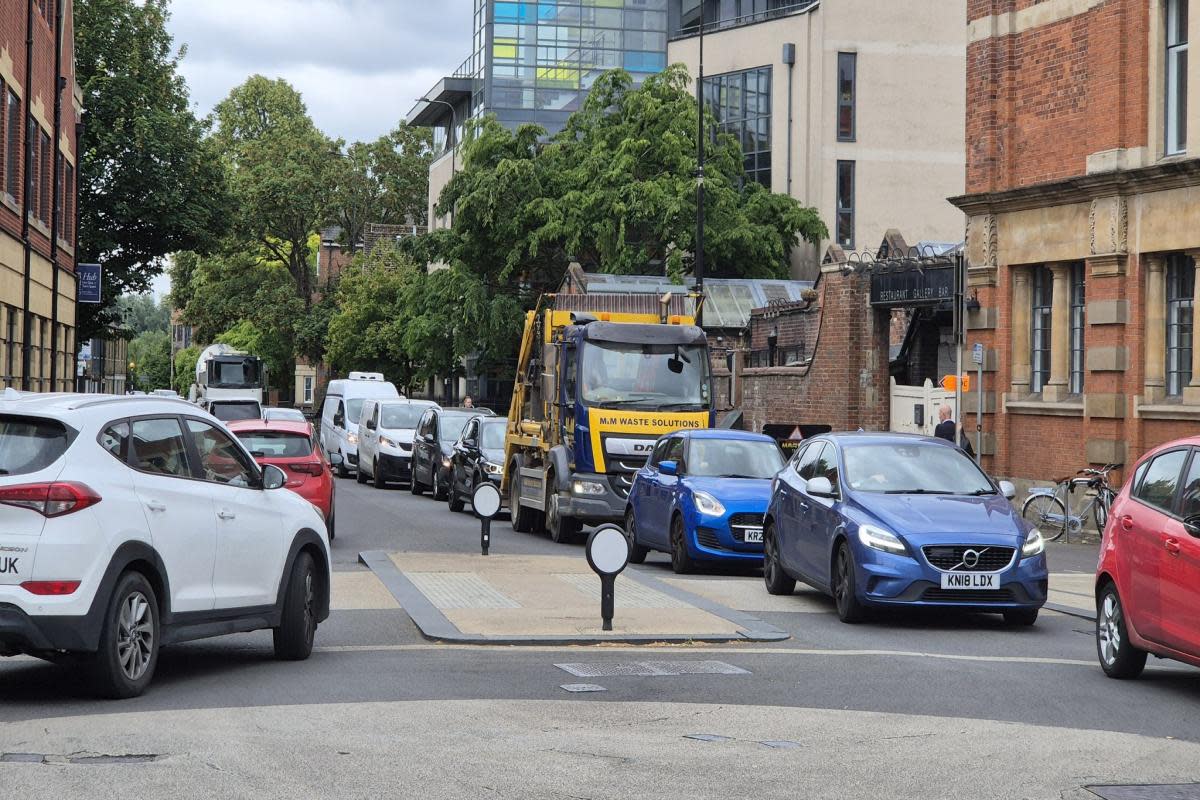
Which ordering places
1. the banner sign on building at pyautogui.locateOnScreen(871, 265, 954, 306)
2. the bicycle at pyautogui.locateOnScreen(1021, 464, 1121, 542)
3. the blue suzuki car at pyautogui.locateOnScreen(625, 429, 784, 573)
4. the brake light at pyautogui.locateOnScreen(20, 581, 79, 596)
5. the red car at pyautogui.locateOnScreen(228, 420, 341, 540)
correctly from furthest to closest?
the banner sign on building at pyautogui.locateOnScreen(871, 265, 954, 306), the bicycle at pyautogui.locateOnScreen(1021, 464, 1121, 542), the red car at pyautogui.locateOnScreen(228, 420, 341, 540), the blue suzuki car at pyautogui.locateOnScreen(625, 429, 784, 573), the brake light at pyautogui.locateOnScreen(20, 581, 79, 596)

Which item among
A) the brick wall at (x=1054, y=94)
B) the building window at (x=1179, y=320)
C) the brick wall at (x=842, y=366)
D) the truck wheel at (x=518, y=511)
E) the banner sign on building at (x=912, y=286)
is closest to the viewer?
the truck wheel at (x=518, y=511)

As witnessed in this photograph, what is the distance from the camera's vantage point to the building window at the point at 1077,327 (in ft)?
91.0

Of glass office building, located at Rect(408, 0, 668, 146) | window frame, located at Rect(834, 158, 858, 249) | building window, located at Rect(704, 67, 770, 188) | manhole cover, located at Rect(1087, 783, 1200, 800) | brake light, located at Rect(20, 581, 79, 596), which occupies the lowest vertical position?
manhole cover, located at Rect(1087, 783, 1200, 800)

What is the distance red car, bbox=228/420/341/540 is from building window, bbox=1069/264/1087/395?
1295 cm

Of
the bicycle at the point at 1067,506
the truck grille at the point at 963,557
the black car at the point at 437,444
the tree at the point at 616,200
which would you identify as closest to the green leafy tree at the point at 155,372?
the tree at the point at 616,200

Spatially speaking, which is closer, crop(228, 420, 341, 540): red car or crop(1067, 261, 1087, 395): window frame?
crop(228, 420, 341, 540): red car

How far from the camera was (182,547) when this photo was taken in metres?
9.54

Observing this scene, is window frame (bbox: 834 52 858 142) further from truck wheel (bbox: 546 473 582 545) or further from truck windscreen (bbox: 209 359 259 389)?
truck wheel (bbox: 546 473 582 545)

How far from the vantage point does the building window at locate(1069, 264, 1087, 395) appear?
27.7 metres

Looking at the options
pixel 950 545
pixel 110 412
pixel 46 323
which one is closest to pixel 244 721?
pixel 110 412

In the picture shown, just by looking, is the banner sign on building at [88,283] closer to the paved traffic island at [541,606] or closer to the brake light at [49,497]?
the paved traffic island at [541,606]

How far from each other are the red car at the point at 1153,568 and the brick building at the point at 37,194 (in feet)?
75.0

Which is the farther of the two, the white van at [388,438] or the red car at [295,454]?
the white van at [388,438]

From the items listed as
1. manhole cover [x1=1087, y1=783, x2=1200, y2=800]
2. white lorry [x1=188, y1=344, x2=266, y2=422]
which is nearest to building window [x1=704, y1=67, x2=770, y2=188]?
white lorry [x1=188, y1=344, x2=266, y2=422]
